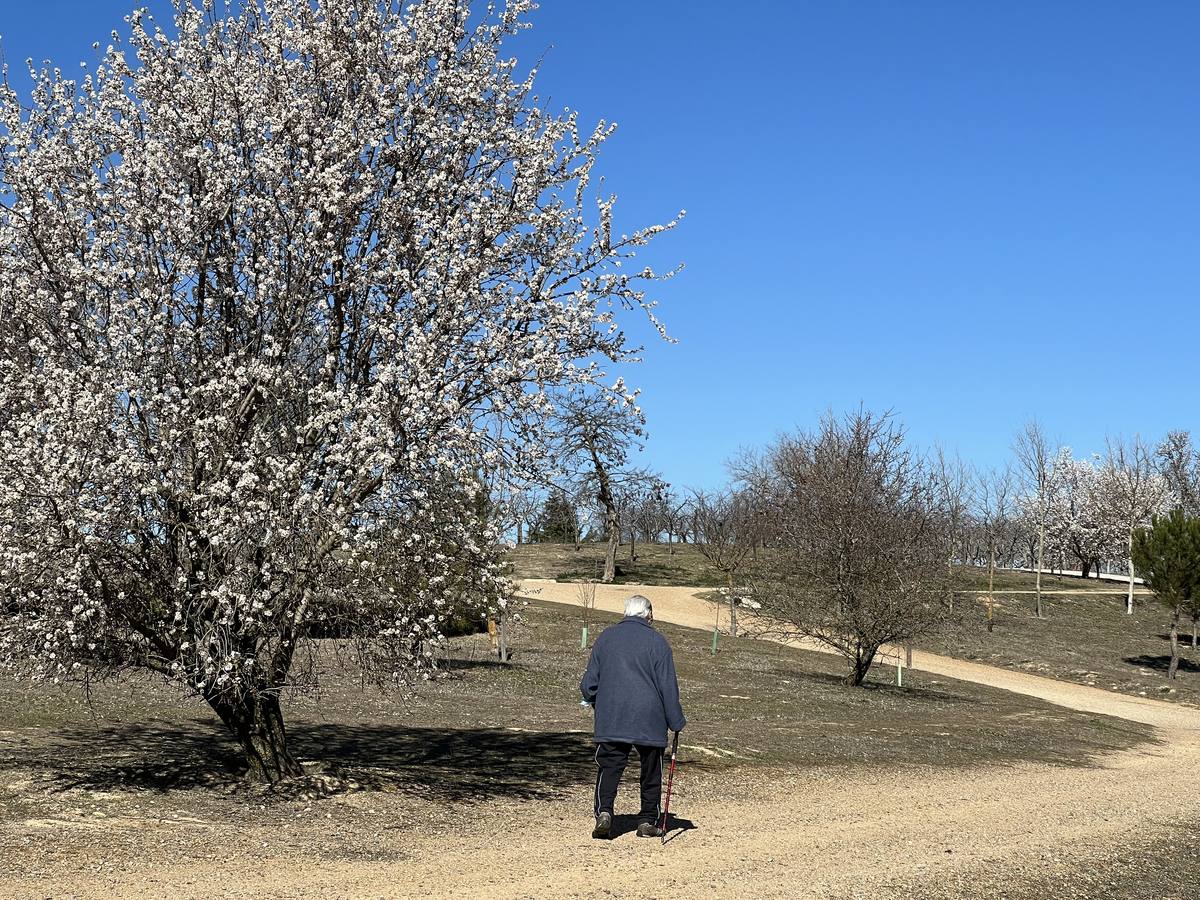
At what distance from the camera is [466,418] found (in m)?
11.1

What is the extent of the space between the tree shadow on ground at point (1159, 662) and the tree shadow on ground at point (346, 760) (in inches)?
1324

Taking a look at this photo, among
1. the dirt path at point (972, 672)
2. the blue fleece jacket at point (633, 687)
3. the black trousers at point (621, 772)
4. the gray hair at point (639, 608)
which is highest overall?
the gray hair at point (639, 608)

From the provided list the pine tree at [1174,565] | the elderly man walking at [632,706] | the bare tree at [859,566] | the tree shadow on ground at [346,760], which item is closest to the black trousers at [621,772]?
the elderly man walking at [632,706]

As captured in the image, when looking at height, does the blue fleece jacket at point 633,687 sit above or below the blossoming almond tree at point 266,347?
below

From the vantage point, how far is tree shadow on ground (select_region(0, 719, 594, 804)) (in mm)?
11641

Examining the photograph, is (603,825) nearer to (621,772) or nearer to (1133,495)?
(621,772)

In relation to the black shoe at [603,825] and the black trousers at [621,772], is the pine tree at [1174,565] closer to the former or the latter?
the black trousers at [621,772]

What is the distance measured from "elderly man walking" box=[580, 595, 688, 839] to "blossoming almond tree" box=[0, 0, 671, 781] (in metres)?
1.72

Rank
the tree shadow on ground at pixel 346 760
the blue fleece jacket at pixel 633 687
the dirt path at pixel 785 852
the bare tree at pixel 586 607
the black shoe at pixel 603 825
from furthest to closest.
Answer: the bare tree at pixel 586 607
the tree shadow on ground at pixel 346 760
the black shoe at pixel 603 825
the blue fleece jacket at pixel 633 687
the dirt path at pixel 785 852

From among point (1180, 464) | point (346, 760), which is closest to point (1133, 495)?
point (1180, 464)

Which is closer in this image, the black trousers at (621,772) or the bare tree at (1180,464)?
the black trousers at (621,772)

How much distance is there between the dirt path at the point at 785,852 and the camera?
7902 mm

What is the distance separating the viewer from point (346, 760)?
1350cm

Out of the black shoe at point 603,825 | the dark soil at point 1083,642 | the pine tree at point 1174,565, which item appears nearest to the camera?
the black shoe at point 603,825
